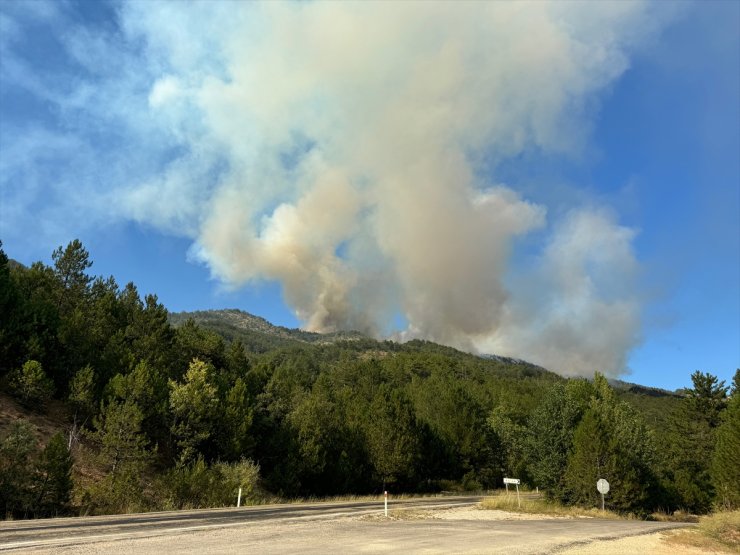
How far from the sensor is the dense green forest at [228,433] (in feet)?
103

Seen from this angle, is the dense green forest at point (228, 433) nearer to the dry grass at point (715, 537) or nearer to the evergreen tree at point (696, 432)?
the evergreen tree at point (696, 432)

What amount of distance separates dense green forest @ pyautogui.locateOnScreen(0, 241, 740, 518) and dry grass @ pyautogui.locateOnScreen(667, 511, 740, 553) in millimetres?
16431

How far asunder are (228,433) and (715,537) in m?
35.5

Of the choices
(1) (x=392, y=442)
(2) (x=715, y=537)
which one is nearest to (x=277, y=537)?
(2) (x=715, y=537)

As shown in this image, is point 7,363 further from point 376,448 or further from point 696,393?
point 696,393

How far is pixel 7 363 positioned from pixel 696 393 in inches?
3388

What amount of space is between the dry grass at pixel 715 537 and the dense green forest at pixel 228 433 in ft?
53.9

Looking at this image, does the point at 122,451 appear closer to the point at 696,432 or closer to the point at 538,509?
Answer: the point at 538,509

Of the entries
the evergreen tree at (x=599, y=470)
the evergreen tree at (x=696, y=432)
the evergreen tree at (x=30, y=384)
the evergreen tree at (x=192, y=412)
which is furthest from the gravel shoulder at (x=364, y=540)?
the evergreen tree at (x=696, y=432)

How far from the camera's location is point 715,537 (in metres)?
18.9

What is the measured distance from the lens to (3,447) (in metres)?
25.2

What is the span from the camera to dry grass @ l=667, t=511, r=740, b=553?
16.8 metres

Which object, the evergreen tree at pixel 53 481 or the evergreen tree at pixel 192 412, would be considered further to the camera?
the evergreen tree at pixel 192 412

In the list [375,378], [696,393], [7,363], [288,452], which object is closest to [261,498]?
[288,452]
